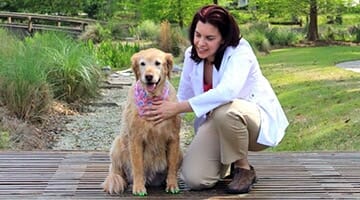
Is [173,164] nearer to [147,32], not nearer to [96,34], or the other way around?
[147,32]

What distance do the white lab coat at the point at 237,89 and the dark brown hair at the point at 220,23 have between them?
4cm

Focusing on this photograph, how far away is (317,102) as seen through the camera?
28.5 ft

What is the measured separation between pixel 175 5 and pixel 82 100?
49.3 feet

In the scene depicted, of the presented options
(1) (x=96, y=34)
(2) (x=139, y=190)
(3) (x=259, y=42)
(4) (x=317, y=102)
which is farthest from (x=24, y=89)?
(1) (x=96, y=34)

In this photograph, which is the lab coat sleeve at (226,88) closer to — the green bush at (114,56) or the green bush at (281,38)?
the green bush at (114,56)

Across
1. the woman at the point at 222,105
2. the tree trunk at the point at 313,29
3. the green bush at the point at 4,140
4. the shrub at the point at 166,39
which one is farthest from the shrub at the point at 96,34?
the woman at the point at 222,105

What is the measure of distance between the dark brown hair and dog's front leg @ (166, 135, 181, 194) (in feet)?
1.79

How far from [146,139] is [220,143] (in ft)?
1.60

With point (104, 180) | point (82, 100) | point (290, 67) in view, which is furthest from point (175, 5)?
point (104, 180)

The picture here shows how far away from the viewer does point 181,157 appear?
3.82 m

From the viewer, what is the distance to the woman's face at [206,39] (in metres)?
3.65

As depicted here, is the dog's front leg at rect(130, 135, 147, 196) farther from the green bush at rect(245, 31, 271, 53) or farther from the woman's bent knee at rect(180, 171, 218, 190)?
the green bush at rect(245, 31, 271, 53)

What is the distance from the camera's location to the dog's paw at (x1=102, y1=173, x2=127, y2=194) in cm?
370

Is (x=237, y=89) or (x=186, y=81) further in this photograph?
(x=186, y=81)
